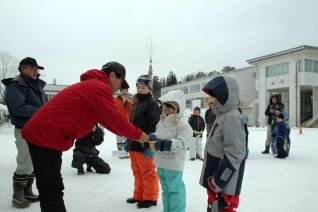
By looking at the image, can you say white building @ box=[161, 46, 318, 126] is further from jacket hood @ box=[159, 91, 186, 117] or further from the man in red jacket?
the man in red jacket

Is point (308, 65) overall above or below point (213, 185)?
above

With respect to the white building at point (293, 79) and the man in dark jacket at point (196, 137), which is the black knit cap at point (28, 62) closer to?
the man in dark jacket at point (196, 137)

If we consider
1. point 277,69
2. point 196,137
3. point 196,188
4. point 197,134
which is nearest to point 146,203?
point 196,188

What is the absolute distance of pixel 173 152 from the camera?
355 cm

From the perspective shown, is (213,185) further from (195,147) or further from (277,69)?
(277,69)

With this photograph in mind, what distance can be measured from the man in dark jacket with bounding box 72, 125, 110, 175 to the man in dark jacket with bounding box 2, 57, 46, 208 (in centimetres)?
201

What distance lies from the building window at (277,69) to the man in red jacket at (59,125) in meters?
37.1

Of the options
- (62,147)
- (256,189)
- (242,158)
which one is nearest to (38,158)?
(62,147)

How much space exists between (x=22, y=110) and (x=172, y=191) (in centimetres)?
223

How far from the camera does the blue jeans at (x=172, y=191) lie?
3.46m

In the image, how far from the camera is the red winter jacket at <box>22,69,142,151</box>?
8.09 ft

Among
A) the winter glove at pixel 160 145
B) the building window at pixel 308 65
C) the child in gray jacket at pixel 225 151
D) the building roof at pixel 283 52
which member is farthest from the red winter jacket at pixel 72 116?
the building window at pixel 308 65

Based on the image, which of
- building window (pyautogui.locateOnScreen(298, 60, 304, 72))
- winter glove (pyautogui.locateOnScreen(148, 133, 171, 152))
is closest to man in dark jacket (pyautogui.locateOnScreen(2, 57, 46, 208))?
winter glove (pyautogui.locateOnScreen(148, 133, 171, 152))

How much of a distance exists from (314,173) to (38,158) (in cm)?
606
